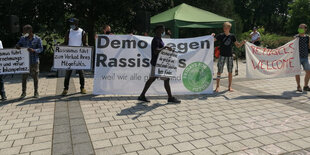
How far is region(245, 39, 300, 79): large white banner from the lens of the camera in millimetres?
7199

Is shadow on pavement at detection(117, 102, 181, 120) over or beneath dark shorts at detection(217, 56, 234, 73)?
beneath

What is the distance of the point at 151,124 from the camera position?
4566mm

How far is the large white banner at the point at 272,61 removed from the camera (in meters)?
7.20

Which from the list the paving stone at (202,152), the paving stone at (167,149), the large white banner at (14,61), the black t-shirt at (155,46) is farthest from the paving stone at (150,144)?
the large white banner at (14,61)

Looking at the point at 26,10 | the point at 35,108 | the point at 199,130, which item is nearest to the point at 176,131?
the point at 199,130

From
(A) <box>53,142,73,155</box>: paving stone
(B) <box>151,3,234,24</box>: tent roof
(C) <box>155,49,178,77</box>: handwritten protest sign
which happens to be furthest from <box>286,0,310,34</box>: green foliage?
(A) <box>53,142,73,155</box>: paving stone

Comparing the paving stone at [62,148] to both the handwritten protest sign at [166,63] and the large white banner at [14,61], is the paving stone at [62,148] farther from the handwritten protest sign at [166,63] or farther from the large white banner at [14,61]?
the large white banner at [14,61]

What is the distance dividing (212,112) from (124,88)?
2.34 meters

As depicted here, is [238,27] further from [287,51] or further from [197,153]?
[197,153]

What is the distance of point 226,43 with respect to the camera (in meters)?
7.01

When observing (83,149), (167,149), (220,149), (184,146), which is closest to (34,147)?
(83,149)

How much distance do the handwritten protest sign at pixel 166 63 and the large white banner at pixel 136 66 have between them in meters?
0.55

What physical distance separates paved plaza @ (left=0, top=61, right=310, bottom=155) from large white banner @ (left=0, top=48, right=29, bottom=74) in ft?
2.42

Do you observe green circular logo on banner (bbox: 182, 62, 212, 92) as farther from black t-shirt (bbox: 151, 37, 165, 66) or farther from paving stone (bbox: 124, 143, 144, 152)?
paving stone (bbox: 124, 143, 144, 152)
